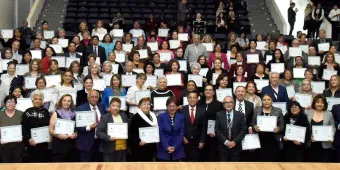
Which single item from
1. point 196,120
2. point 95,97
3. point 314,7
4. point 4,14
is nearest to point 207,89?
point 196,120

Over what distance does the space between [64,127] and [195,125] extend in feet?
5.90

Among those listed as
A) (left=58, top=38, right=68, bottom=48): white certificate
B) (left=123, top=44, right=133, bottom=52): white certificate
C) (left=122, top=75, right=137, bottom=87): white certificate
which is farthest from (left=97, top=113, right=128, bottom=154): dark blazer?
(left=58, top=38, right=68, bottom=48): white certificate

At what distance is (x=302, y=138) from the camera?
764 cm

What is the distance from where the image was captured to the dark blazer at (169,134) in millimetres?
7523

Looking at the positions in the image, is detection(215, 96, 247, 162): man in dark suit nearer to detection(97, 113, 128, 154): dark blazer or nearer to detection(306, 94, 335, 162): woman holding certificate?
detection(306, 94, 335, 162): woman holding certificate

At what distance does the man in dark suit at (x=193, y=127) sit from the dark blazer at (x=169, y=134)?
0.20m

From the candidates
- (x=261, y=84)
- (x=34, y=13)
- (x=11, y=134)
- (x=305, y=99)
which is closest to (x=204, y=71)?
(x=261, y=84)

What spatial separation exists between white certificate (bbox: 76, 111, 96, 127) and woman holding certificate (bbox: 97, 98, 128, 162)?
→ 16 centimetres

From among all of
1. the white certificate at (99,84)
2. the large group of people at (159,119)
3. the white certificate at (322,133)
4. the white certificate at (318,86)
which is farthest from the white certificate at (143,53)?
the white certificate at (322,133)

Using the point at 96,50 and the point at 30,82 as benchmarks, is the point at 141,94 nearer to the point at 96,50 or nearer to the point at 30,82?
the point at 30,82

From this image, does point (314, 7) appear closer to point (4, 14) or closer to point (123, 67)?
point (123, 67)

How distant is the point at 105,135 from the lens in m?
7.29

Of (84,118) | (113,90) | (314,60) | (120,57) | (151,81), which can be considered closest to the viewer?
(84,118)

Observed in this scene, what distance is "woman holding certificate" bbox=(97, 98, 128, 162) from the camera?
730 centimetres
